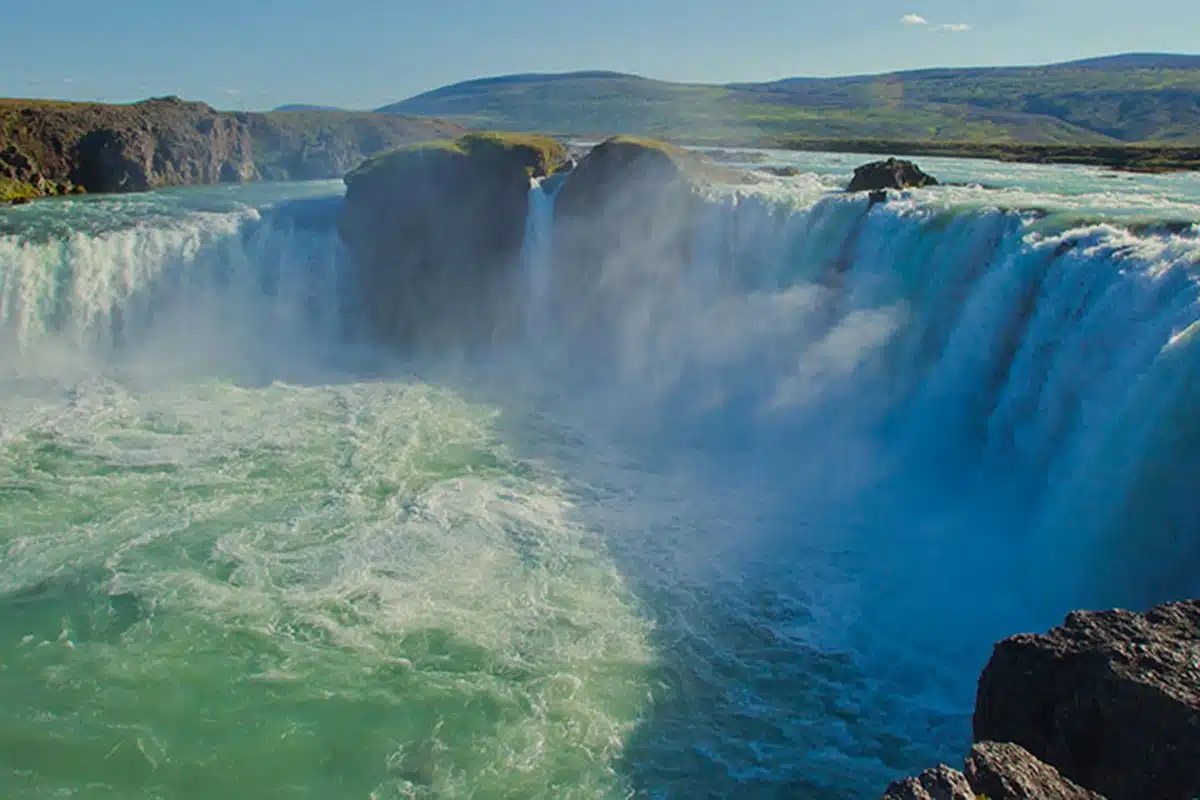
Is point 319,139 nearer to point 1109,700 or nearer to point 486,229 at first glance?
point 486,229

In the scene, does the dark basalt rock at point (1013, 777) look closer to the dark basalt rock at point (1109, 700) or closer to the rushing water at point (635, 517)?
the dark basalt rock at point (1109, 700)

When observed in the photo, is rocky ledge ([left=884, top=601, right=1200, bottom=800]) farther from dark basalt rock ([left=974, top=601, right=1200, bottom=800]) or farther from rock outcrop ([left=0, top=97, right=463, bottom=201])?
rock outcrop ([left=0, top=97, right=463, bottom=201])

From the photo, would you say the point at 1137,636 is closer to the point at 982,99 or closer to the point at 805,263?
the point at 805,263

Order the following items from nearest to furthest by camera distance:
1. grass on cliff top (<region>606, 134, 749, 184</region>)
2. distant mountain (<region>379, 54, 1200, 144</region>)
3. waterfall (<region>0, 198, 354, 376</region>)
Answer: waterfall (<region>0, 198, 354, 376</region>) < grass on cliff top (<region>606, 134, 749, 184</region>) < distant mountain (<region>379, 54, 1200, 144</region>)

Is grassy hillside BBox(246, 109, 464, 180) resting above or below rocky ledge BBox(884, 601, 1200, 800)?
above

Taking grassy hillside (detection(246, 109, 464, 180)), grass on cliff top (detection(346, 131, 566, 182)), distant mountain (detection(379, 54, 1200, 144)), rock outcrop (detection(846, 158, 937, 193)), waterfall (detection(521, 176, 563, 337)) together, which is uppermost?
distant mountain (detection(379, 54, 1200, 144))

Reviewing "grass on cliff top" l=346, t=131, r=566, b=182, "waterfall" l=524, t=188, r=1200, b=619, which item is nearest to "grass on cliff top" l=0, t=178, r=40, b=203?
"grass on cliff top" l=346, t=131, r=566, b=182

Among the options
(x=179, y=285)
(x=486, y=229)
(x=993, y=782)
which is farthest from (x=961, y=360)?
(x=179, y=285)
